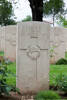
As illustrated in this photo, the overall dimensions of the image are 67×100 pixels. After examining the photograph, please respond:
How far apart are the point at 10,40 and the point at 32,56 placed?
20.0 ft

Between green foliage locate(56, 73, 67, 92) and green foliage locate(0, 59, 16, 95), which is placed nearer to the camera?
green foliage locate(0, 59, 16, 95)

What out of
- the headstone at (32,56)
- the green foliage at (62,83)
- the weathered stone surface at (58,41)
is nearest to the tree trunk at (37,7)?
the weathered stone surface at (58,41)

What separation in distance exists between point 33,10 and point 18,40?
265 inches

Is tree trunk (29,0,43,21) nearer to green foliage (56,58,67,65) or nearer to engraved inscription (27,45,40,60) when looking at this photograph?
green foliage (56,58,67,65)

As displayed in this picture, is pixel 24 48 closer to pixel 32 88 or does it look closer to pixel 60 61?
pixel 32 88

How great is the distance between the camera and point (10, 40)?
11.0 meters

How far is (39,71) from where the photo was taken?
503 cm

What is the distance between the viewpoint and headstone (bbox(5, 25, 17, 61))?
10.8 m

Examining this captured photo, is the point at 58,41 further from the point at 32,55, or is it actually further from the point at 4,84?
the point at 4,84

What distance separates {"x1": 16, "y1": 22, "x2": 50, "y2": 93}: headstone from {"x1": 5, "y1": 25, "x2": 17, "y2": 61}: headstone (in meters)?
5.86

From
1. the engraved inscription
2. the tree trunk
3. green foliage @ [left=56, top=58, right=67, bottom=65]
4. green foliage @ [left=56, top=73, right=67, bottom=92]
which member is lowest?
green foliage @ [left=56, top=58, right=67, bottom=65]

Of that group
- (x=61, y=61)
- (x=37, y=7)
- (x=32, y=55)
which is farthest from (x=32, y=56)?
(x=37, y=7)

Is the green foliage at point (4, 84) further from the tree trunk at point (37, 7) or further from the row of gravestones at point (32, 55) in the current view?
the tree trunk at point (37, 7)

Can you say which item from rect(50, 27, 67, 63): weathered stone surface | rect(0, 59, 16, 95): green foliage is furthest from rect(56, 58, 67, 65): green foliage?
rect(0, 59, 16, 95): green foliage
